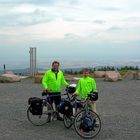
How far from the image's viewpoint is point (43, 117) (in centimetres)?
1163

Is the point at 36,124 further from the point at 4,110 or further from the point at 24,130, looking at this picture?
the point at 4,110

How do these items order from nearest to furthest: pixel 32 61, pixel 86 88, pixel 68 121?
1. pixel 68 121
2. pixel 86 88
3. pixel 32 61

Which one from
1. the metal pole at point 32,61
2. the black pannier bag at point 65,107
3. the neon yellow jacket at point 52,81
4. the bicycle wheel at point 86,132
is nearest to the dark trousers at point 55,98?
the neon yellow jacket at point 52,81

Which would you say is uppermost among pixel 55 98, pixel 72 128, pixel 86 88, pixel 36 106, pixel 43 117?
pixel 86 88

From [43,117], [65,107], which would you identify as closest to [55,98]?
[43,117]

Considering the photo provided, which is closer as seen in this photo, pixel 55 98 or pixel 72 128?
pixel 72 128

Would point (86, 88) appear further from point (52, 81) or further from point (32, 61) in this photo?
point (32, 61)

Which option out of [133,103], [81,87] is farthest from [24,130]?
[133,103]

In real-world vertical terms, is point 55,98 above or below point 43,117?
above

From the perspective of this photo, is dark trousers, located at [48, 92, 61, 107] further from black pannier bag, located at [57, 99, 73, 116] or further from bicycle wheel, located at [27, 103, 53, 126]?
black pannier bag, located at [57, 99, 73, 116]

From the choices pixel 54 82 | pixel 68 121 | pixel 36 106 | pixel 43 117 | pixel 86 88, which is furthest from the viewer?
pixel 54 82

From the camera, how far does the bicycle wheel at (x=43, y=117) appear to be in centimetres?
1150

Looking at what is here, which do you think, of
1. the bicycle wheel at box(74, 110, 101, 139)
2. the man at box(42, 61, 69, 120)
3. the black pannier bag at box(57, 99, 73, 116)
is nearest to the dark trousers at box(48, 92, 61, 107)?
the man at box(42, 61, 69, 120)

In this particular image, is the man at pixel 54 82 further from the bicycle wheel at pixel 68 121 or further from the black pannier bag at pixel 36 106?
the bicycle wheel at pixel 68 121
